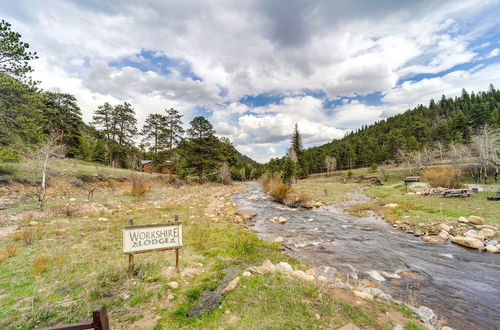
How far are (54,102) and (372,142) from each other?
10092cm

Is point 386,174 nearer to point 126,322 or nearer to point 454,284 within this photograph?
point 454,284

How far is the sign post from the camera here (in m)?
5.20

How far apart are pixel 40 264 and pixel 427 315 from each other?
10.1 meters


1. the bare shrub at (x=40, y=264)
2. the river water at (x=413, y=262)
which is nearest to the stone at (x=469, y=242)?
the river water at (x=413, y=262)

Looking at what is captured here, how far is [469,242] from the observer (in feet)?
29.1

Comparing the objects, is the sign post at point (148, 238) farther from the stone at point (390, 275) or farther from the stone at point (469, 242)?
the stone at point (469, 242)

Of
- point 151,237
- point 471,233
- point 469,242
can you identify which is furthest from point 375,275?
point 151,237

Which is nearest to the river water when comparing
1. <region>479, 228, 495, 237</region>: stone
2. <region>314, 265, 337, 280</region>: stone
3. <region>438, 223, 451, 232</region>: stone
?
<region>314, 265, 337, 280</region>: stone

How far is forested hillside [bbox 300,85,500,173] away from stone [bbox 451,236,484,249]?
39.6 metres

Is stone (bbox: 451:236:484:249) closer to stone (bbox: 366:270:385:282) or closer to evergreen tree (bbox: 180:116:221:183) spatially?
stone (bbox: 366:270:385:282)

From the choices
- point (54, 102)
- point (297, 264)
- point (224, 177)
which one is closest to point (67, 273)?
point (297, 264)

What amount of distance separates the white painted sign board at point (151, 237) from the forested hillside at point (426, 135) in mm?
50914

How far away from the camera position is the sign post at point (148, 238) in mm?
5197

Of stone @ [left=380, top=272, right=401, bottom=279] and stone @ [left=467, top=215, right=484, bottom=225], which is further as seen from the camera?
stone @ [left=467, top=215, right=484, bottom=225]
